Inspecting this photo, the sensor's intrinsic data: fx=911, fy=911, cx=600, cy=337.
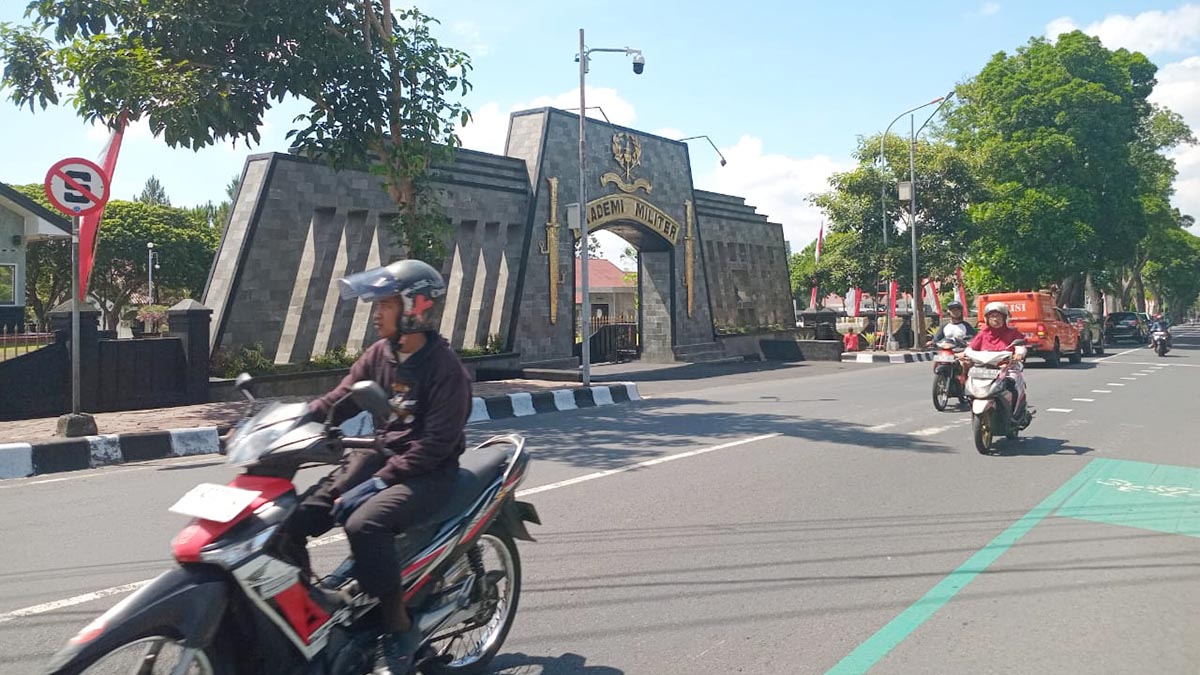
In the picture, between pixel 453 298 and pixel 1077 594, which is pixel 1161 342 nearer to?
pixel 453 298

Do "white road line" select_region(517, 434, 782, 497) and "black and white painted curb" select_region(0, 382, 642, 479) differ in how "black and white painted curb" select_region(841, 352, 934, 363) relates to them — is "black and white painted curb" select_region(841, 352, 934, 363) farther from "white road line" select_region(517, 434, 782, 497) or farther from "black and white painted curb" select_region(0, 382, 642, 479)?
"white road line" select_region(517, 434, 782, 497)

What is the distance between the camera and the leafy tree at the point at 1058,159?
36.5 m

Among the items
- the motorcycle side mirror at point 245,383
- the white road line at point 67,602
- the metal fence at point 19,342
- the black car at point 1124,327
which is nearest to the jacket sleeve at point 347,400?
the motorcycle side mirror at point 245,383

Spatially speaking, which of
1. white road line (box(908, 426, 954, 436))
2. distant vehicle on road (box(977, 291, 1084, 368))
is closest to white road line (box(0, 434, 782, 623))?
white road line (box(908, 426, 954, 436))

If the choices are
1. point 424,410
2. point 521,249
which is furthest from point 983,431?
point 521,249

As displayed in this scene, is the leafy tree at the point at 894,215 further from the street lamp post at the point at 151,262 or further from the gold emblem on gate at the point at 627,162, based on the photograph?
the street lamp post at the point at 151,262

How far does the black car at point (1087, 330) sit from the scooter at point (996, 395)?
20.8 metres

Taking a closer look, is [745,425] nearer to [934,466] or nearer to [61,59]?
[934,466]

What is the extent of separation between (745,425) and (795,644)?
7.43 metres

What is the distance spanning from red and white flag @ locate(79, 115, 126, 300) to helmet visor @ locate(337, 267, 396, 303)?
8.31 m

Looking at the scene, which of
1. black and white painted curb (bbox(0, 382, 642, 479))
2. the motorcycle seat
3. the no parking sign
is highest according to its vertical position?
the no parking sign

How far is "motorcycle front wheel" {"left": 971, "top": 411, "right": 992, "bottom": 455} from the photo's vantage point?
8.98 metres

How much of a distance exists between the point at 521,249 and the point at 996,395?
13504mm

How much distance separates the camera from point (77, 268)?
10.4m
